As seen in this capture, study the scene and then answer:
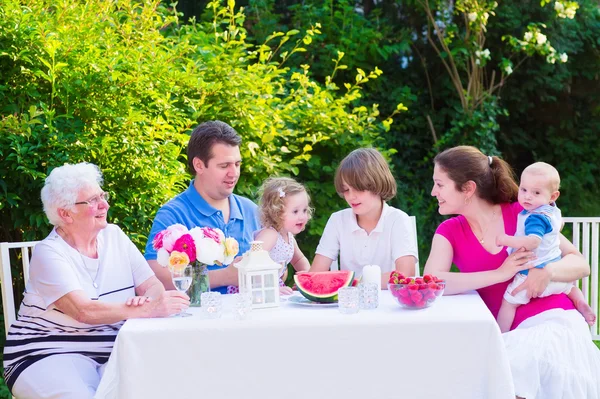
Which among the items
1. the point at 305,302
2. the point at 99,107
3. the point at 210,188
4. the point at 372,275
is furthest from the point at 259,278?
the point at 99,107

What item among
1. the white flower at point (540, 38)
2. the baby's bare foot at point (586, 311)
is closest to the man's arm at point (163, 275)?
the baby's bare foot at point (586, 311)

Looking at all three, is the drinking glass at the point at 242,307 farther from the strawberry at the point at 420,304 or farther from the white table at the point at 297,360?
the strawberry at the point at 420,304

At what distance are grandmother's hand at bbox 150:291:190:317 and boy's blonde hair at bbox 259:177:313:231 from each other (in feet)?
3.26

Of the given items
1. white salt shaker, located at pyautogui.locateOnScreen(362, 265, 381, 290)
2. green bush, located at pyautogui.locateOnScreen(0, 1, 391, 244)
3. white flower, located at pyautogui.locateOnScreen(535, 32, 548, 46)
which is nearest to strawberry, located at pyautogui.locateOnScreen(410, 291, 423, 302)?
white salt shaker, located at pyautogui.locateOnScreen(362, 265, 381, 290)

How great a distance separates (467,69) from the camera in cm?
975

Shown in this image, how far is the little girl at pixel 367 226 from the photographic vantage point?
160 inches

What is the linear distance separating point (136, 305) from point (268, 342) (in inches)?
24.5

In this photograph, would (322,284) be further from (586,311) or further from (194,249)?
(586,311)

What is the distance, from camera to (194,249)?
336 centimetres

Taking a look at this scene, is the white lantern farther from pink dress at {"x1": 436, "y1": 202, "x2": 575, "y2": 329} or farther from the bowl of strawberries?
pink dress at {"x1": 436, "y1": 202, "x2": 575, "y2": 329}

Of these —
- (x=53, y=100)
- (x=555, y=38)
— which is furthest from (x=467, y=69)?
(x=53, y=100)

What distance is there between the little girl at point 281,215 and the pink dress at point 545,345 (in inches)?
→ 34.1

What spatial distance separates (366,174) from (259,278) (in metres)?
0.93

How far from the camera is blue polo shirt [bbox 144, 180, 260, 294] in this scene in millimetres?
4160
